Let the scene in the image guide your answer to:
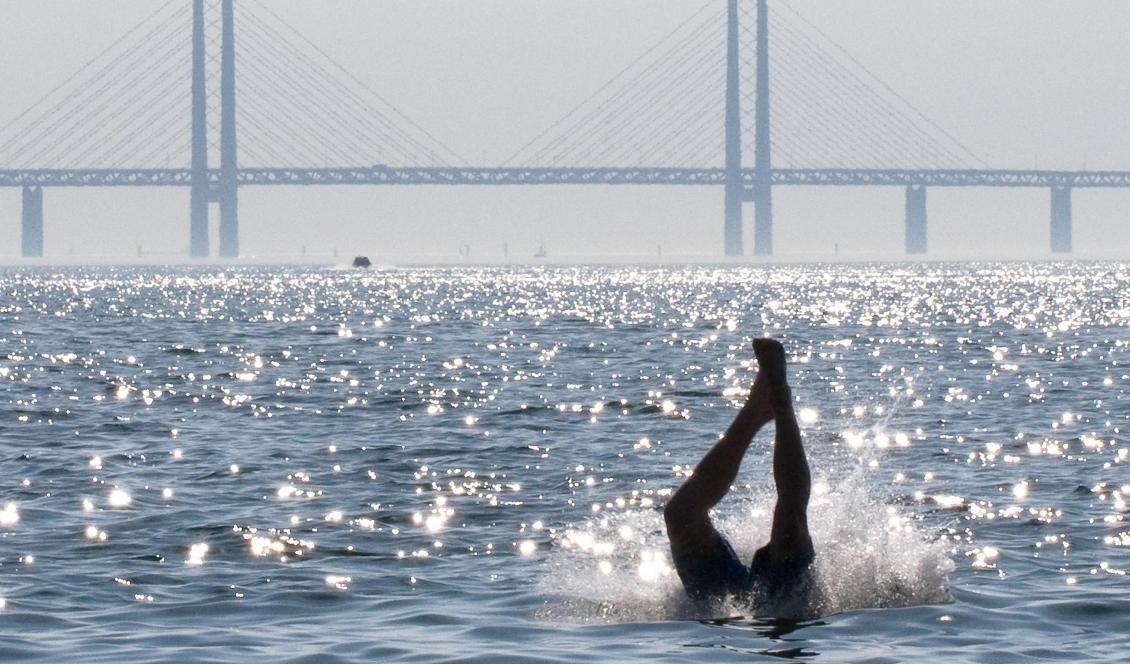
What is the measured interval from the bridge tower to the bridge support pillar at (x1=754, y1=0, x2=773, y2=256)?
40.7m

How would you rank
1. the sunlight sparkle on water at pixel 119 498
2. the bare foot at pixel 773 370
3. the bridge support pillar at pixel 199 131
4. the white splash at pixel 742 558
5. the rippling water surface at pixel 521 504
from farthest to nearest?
1. the bridge support pillar at pixel 199 131
2. the sunlight sparkle on water at pixel 119 498
3. the white splash at pixel 742 558
4. the rippling water surface at pixel 521 504
5. the bare foot at pixel 773 370

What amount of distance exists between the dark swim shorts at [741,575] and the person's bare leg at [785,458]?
35 cm

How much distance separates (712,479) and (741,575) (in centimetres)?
104

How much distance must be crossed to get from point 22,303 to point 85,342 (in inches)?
1482

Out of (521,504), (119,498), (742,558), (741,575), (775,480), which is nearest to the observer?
(775,480)

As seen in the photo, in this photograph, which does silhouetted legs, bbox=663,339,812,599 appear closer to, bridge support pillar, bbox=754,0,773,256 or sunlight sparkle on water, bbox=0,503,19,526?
sunlight sparkle on water, bbox=0,503,19,526

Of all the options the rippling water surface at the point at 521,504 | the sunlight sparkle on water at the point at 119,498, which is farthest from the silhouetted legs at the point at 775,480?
the sunlight sparkle on water at the point at 119,498

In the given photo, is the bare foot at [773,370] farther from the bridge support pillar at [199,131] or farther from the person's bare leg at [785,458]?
the bridge support pillar at [199,131]

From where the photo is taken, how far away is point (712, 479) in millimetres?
11383

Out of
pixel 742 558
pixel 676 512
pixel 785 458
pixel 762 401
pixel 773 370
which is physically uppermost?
pixel 773 370

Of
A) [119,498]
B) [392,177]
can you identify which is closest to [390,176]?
[392,177]

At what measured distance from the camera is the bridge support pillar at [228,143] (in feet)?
490

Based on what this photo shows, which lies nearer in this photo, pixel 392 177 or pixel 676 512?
pixel 676 512

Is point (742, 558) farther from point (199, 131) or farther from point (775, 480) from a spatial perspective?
point (199, 131)
